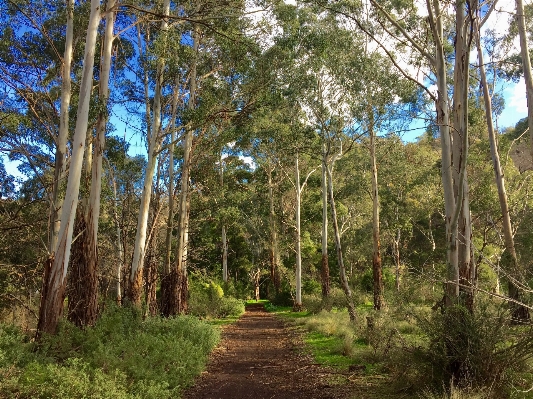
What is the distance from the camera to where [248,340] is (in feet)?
42.6

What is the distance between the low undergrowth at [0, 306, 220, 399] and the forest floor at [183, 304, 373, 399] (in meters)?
0.44

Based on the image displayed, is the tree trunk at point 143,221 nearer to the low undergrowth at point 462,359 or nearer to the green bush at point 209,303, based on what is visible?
the low undergrowth at point 462,359

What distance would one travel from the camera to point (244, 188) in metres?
27.9

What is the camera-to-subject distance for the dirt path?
6707mm

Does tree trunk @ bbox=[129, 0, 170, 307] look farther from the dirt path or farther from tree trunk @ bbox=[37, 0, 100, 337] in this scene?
tree trunk @ bbox=[37, 0, 100, 337]

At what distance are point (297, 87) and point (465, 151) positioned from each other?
448 inches

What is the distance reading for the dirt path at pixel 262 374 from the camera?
671 cm

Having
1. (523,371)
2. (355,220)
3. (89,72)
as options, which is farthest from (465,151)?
(355,220)

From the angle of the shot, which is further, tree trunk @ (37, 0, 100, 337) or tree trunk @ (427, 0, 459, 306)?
tree trunk @ (37, 0, 100, 337)

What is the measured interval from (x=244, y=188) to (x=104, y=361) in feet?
72.0

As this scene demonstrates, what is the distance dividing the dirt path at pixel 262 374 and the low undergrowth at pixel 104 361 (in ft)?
1.28

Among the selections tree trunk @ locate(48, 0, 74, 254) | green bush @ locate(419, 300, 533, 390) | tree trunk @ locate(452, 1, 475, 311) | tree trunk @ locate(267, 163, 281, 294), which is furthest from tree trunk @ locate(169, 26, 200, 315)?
tree trunk @ locate(267, 163, 281, 294)

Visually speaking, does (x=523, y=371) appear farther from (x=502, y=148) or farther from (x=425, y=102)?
(x=502, y=148)

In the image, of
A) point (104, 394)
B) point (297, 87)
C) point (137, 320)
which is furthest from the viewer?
point (297, 87)
